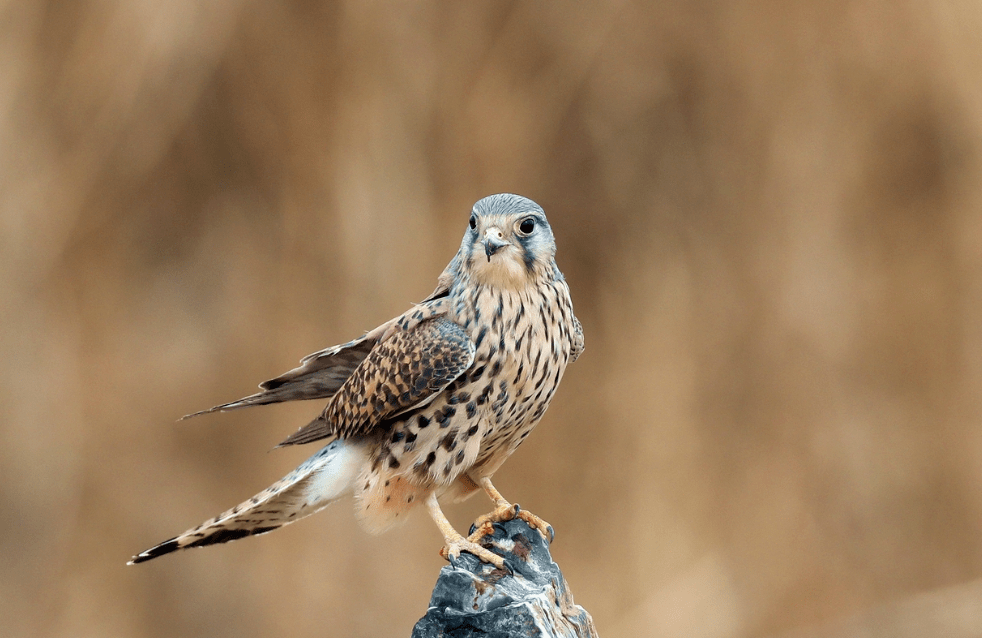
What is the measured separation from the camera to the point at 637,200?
3725mm

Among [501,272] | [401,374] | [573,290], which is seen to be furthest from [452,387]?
[573,290]

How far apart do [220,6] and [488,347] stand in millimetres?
2255

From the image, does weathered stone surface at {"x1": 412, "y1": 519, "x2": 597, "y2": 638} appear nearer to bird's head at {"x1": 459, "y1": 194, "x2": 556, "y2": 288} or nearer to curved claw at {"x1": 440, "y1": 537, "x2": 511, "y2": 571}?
curved claw at {"x1": 440, "y1": 537, "x2": 511, "y2": 571}

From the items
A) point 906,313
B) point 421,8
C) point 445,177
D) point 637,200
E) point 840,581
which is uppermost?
point 421,8

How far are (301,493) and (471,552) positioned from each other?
0.46m

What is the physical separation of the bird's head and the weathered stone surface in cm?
52

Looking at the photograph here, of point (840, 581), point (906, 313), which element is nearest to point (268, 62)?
point (906, 313)

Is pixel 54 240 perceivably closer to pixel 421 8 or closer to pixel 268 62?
pixel 268 62

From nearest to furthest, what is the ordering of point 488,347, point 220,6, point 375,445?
point 488,347
point 375,445
point 220,6

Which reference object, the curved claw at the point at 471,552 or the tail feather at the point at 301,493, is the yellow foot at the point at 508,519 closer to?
the curved claw at the point at 471,552

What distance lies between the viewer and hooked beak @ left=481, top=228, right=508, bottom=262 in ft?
5.52

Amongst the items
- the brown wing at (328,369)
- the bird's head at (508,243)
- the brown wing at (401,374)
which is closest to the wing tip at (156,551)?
the brown wing at (328,369)

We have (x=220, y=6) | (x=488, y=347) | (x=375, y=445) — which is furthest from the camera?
(x=220, y=6)

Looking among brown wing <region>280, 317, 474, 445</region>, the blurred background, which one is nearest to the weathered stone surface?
brown wing <region>280, 317, 474, 445</region>
